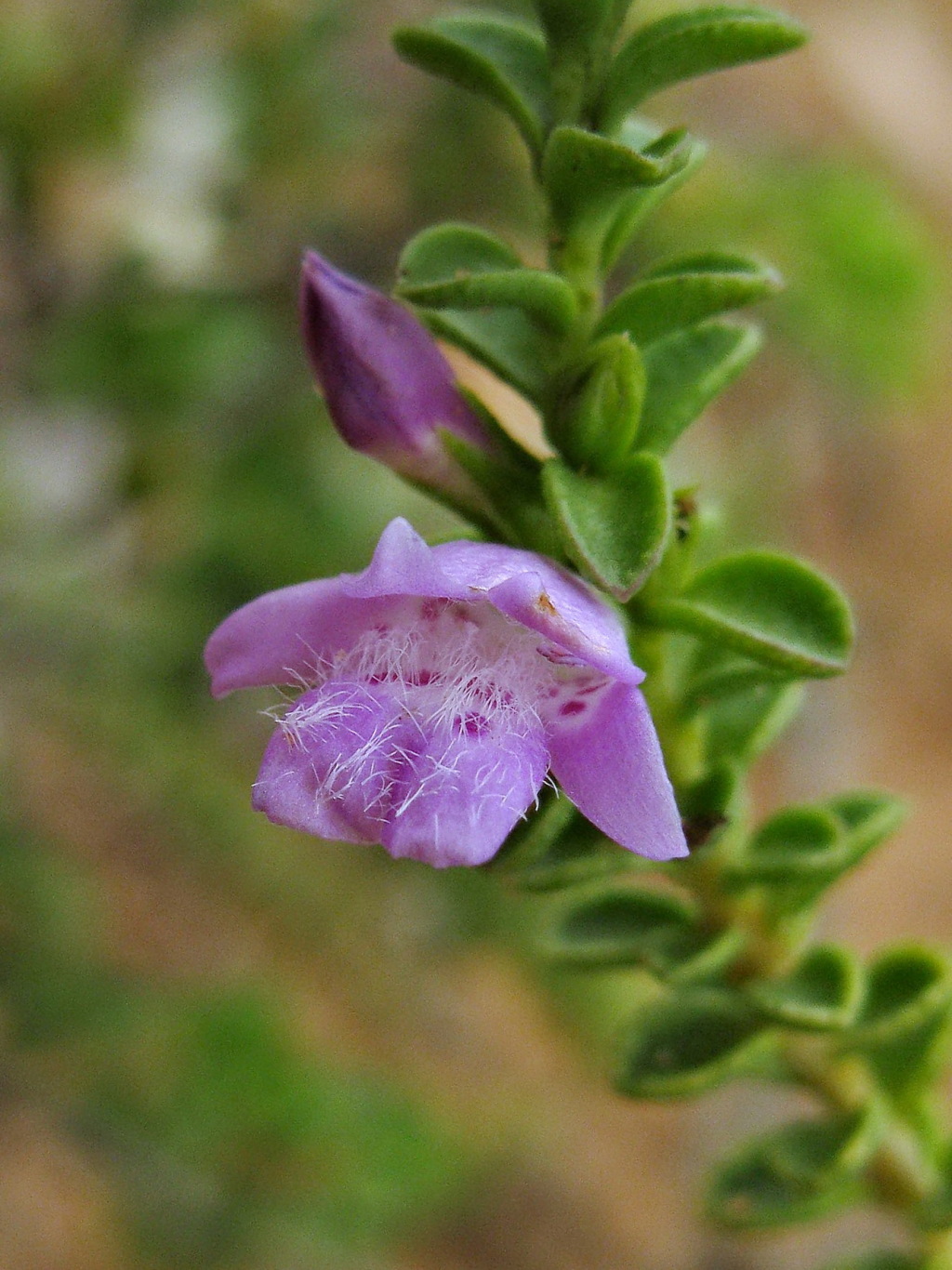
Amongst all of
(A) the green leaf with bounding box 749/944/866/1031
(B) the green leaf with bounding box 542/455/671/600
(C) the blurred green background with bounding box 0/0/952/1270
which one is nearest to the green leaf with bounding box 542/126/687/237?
(B) the green leaf with bounding box 542/455/671/600

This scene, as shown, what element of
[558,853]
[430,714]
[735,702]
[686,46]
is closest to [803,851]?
[735,702]

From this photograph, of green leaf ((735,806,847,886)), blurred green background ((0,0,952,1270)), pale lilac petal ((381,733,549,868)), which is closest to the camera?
pale lilac petal ((381,733,549,868))

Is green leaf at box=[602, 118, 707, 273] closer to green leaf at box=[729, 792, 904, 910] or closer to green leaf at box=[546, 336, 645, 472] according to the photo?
green leaf at box=[546, 336, 645, 472]

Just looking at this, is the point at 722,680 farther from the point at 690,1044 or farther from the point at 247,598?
the point at 247,598

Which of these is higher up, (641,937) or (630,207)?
(630,207)

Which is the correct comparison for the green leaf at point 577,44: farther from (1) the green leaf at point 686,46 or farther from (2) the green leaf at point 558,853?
(2) the green leaf at point 558,853

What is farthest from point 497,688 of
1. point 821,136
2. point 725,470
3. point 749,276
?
point 821,136
